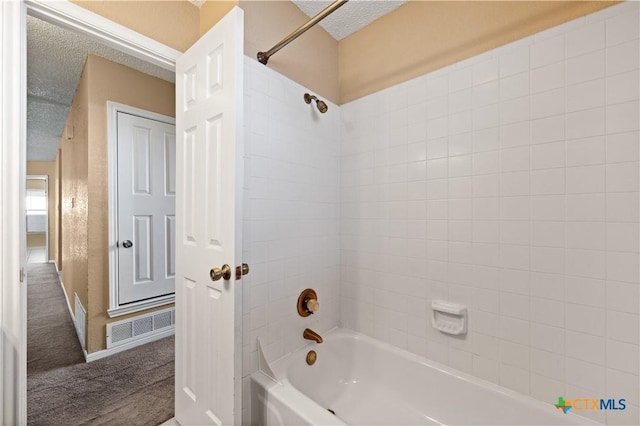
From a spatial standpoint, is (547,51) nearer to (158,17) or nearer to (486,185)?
(486,185)

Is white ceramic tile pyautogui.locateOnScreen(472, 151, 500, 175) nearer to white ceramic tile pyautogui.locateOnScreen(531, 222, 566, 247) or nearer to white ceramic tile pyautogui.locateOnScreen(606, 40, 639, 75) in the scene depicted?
white ceramic tile pyautogui.locateOnScreen(531, 222, 566, 247)

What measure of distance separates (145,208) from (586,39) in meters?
3.11

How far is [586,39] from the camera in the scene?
1134 mm

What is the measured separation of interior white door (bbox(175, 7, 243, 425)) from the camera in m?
1.16

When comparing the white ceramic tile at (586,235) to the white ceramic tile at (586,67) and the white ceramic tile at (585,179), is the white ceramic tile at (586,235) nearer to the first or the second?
the white ceramic tile at (585,179)

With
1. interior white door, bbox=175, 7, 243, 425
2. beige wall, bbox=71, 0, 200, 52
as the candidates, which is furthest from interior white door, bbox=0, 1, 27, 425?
interior white door, bbox=175, 7, 243, 425

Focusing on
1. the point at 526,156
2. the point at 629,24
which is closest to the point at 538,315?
the point at 526,156

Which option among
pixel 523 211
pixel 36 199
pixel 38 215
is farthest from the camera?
pixel 38 215

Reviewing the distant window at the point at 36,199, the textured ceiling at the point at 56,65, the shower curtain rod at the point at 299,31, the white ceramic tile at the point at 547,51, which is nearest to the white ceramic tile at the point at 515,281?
the white ceramic tile at the point at 547,51

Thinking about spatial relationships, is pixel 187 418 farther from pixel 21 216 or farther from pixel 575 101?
pixel 575 101

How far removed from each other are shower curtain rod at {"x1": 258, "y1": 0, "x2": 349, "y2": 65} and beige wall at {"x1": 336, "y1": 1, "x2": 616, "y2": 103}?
25.7 inches

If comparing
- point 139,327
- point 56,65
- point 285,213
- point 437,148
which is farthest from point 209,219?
point 56,65

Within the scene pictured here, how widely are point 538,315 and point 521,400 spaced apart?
1.29ft

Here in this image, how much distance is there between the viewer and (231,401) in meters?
1.17
